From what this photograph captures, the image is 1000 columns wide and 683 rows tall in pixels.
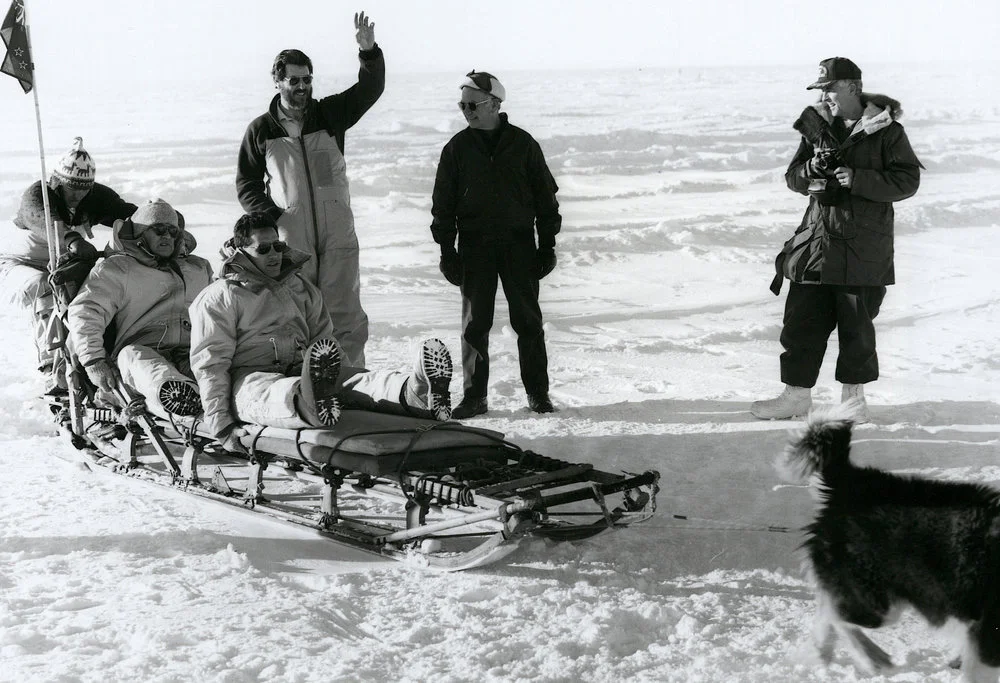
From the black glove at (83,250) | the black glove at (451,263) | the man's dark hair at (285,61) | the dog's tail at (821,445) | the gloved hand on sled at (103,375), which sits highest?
the man's dark hair at (285,61)

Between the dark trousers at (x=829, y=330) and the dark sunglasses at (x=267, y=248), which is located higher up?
the dark sunglasses at (x=267, y=248)

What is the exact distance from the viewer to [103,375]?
528 centimetres

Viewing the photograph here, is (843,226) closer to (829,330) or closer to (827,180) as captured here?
(827,180)

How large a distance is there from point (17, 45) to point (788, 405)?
4987 mm

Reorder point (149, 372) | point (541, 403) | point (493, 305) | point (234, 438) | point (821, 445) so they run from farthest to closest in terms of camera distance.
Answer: point (541, 403) → point (493, 305) → point (149, 372) → point (234, 438) → point (821, 445)

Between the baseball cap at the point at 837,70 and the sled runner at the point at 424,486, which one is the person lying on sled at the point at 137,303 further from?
the baseball cap at the point at 837,70

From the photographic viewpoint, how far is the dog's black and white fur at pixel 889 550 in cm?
289

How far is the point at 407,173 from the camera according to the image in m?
17.1

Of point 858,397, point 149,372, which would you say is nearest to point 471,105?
point 149,372

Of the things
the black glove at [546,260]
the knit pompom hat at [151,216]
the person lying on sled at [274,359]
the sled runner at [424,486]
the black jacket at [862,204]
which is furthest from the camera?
the black glove at [546,260]

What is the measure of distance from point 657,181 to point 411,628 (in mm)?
14973

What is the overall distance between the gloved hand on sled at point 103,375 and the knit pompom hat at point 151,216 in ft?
2.30

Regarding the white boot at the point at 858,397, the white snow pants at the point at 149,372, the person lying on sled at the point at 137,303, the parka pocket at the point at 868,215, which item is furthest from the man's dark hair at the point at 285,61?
the white boot at the point at 858,397

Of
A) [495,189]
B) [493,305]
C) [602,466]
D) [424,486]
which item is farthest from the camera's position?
[493,305]
